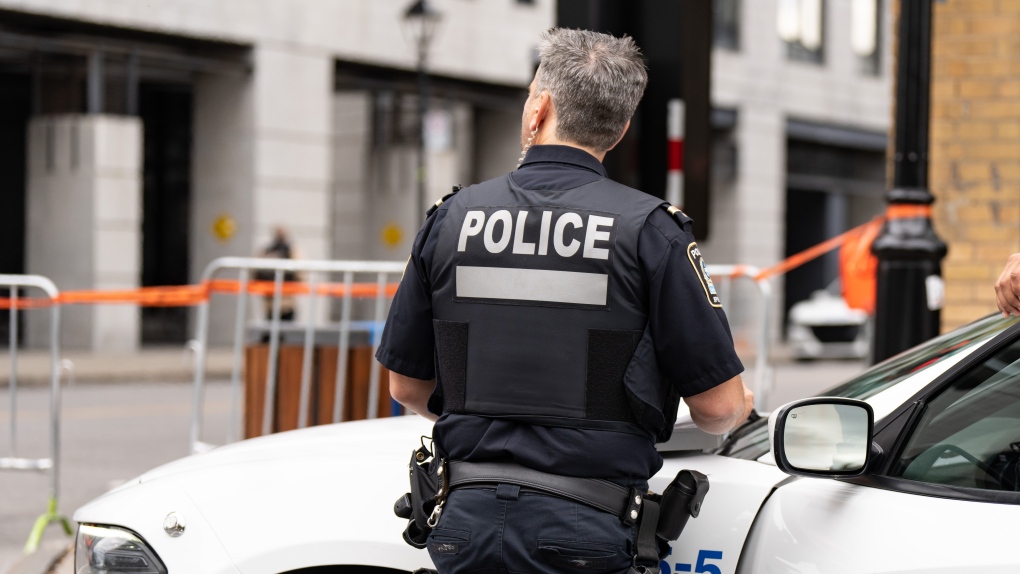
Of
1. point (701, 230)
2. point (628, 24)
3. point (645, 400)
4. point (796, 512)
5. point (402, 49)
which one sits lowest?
point (796, 512)

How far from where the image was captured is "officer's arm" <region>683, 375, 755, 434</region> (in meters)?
2.26

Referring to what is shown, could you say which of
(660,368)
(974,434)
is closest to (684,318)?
(660,368)

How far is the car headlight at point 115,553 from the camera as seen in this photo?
8.64 feet

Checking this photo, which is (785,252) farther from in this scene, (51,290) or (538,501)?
(538,501)

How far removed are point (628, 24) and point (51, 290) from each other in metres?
3.18

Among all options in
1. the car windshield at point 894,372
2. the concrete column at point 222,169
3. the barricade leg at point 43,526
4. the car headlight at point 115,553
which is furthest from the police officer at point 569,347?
the concrete column at point 222,169

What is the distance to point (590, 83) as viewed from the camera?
2279mm

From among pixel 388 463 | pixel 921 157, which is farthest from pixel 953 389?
pixel 921 157

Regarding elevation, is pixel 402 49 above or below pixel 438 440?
above

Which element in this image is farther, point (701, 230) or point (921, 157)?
point (701, 230)

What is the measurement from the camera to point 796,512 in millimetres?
2279

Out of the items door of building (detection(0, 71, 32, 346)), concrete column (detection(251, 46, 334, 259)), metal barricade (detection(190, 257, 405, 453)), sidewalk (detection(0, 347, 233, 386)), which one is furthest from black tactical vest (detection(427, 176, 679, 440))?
door of building (detection(0, 71, 32, 346))

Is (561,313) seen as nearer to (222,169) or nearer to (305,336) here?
(305,336)

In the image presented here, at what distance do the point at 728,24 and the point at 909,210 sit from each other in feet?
74.3
